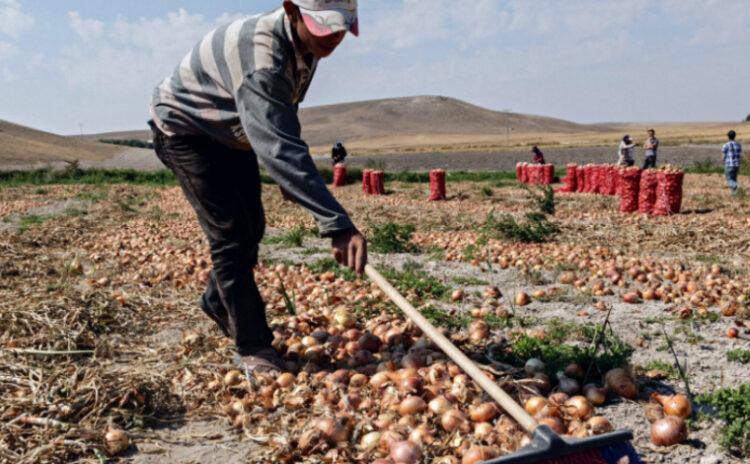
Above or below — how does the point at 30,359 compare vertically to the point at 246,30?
below

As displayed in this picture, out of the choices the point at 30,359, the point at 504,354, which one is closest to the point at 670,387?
the point at 504,354

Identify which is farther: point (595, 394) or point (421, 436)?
point (595, 394)

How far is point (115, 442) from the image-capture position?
2.33 meters

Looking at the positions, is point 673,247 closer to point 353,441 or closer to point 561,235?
point 561,235

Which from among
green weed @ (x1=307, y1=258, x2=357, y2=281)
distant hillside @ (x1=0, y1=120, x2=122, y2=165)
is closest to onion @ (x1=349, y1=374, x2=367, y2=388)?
green weed @ (x1=307, y1=258, x2=357, y2=281)

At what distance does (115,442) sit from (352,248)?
1.13 metres

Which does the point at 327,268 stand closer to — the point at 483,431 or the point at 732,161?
the point at 483,431

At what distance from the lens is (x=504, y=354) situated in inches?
124

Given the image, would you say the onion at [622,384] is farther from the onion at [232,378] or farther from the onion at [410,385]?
the onion at [232,378]

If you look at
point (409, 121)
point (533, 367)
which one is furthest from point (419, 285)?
point (409, 121)

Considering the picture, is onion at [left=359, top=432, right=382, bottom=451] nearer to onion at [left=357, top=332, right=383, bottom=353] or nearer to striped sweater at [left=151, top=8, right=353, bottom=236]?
striped sweater at [left=151, top=8, right=353, bottom=236]

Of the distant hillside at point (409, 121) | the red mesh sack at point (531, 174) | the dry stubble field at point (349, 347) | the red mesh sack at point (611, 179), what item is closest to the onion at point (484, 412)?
the dry stubble field at point (349, 347)

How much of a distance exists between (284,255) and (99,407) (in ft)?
14.0

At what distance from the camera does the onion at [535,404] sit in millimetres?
2369
